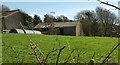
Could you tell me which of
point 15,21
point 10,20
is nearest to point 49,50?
point 15,21

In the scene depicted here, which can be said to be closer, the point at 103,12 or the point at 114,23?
the point at 114,23

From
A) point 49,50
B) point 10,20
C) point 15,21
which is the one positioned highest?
point 15,21

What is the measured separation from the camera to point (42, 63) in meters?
1.01

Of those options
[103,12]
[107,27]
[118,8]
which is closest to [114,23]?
[107,27]

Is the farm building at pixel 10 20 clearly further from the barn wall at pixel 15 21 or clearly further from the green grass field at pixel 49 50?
the green grass field at pixel 49 50

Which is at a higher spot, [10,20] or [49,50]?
[10,20]

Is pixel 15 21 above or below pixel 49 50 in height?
above

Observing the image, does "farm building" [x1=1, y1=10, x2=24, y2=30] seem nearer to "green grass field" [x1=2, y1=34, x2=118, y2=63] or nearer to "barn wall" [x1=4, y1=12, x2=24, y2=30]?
"barn wall" [x1=4, y1=12, x2=24, y2=30]

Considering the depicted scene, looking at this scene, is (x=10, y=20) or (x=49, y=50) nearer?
(x=49, y=50)

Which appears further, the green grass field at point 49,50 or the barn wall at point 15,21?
the green grass field at point 49,50

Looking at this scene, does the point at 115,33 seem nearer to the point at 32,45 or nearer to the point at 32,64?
the point at 32,45

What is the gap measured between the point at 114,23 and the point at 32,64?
26.8 feet

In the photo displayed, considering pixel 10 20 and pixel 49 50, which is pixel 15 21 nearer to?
pixel 49 50

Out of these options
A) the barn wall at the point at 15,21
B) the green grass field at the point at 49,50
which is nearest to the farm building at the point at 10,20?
the barn wall at the point at 15,21
